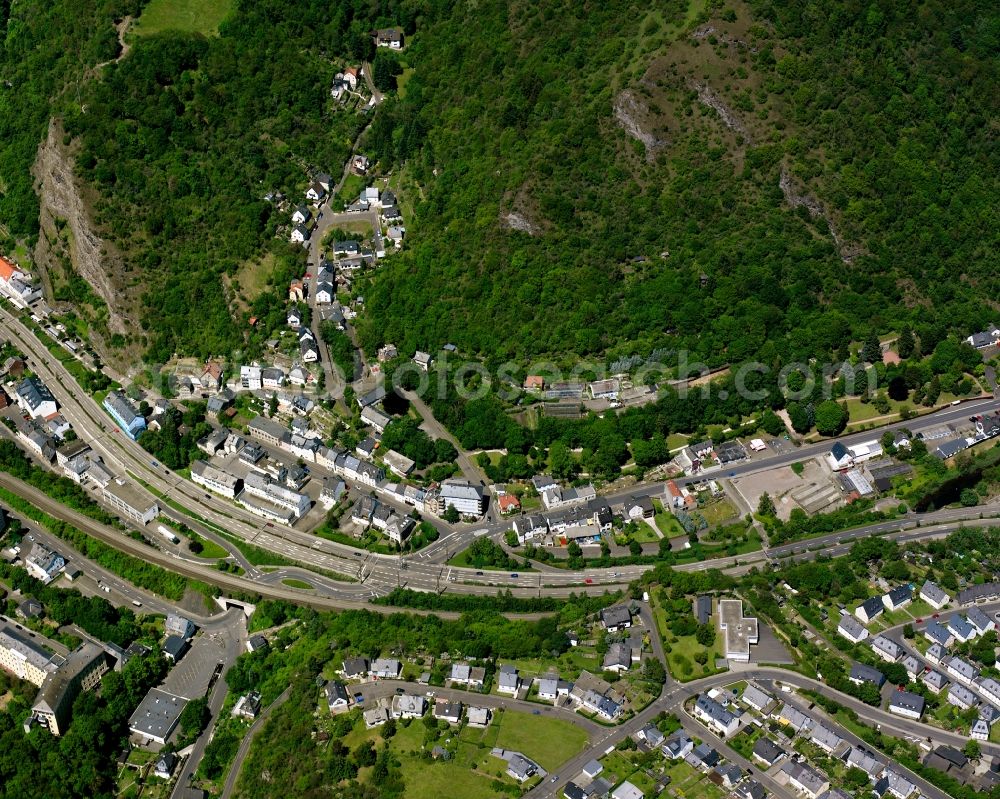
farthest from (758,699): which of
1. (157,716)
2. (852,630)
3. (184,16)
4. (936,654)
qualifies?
(184,16)

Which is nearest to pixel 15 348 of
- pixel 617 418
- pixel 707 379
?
pixel 617 418

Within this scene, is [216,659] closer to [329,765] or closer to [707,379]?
[329,765]

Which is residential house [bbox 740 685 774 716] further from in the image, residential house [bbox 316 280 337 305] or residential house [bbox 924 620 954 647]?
residential house [bbox 316 280 337 305]

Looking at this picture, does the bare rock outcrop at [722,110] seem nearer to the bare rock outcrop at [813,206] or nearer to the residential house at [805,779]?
the bare rock outcrop at [813,206]

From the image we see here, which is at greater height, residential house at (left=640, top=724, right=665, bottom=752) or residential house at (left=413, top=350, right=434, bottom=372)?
residential house at (left=413, top=350, right=434, bottom=372)

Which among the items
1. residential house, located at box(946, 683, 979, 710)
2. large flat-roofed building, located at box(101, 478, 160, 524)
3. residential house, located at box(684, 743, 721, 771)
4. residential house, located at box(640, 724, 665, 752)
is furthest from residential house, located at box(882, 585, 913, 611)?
large flat-roofed building, located at box(101, 478, 160, 524)
